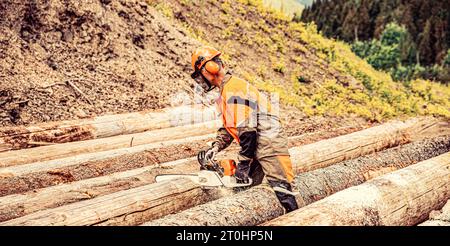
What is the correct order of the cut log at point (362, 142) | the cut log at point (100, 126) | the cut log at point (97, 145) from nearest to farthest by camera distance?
Answer: the cut log at point (97, 145) < the cut log at point (362, 142) < the cut log at point (100, 126)

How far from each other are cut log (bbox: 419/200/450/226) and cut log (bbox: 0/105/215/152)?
156 inches

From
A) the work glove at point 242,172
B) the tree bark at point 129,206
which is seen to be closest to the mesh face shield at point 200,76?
the work glove at point 242,172

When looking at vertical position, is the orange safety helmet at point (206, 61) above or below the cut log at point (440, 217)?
above

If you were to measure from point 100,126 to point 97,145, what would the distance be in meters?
0.64

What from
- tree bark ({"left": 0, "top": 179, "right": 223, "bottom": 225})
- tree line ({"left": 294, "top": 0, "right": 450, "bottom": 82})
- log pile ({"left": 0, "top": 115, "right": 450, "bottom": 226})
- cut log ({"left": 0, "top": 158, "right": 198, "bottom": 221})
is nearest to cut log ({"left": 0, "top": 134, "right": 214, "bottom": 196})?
log pile ({"left": 0, "top": 115, "right": 450, "bottom": 226})

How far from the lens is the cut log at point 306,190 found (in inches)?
130

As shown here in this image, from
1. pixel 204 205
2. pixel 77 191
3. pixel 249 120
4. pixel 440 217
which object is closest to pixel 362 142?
pixel 440 217

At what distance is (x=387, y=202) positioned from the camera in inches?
147

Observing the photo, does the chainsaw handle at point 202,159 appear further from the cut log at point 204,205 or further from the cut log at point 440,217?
the cut log at point 440,217

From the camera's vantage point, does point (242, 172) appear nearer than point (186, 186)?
No

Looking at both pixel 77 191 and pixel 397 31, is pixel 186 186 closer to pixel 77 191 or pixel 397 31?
pixel 77 191

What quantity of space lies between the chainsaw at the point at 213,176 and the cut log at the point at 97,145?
5.76 feet
